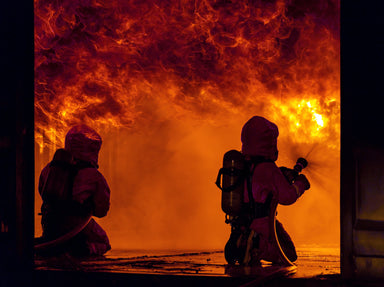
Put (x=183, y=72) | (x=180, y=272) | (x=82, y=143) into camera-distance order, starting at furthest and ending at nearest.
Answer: (x=183, y=72) → (x=82, y=143) → (x=180, y=272)

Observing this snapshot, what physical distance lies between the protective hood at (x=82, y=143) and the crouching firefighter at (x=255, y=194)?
1.82 m

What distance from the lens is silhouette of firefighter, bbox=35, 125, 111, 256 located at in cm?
610

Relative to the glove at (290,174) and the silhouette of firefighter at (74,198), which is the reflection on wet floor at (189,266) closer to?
the silhouette of firefighter at (74,198)

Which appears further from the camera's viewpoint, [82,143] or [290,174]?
[82,143]

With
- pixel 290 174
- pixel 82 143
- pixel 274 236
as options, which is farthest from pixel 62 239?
pixel 290 174

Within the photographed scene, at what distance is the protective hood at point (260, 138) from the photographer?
549 cm

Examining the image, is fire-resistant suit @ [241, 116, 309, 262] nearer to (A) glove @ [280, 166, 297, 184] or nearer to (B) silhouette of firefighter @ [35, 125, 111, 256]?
(A) glove @ [280, 166, 297, 184]

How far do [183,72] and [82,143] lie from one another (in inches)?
146

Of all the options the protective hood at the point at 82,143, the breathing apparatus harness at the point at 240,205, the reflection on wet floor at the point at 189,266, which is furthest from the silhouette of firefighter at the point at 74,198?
the breathing apparatus harness at the point at 240,205

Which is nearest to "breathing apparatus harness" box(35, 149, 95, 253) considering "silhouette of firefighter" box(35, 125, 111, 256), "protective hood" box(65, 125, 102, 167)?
"silhouette of firefighter" box(35, 125, 111, 256)

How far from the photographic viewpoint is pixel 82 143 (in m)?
6.40

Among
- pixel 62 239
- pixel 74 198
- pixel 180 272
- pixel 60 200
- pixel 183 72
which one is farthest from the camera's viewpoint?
pixel 183 72
